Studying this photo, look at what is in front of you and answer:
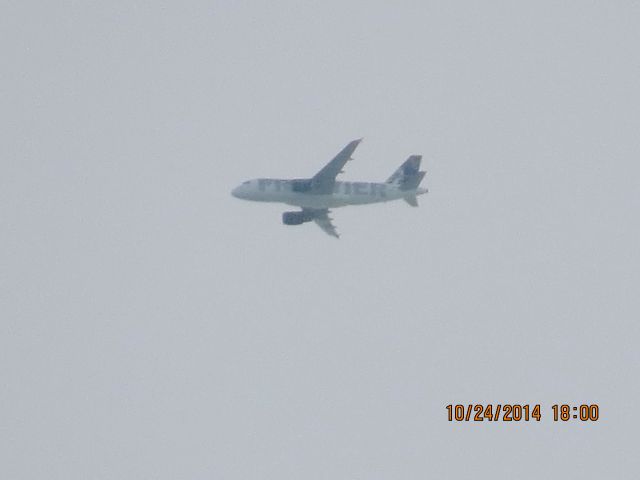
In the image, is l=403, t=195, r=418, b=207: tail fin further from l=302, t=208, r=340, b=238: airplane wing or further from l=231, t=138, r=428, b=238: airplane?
l=302, t=208, r=340, b=238: airplane wing

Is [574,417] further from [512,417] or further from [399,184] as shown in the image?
[399,184]

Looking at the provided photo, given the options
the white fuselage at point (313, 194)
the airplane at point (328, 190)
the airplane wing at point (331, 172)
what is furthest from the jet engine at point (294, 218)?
the airplane wing at point (331, 172)

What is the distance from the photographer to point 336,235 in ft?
316

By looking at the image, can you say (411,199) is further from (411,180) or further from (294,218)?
(294,218)

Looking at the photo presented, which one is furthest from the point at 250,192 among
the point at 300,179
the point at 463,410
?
the point at 463,410

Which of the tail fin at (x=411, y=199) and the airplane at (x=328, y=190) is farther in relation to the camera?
the tail fin at (x=411, y=199)

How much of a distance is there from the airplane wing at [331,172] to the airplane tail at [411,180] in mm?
7372

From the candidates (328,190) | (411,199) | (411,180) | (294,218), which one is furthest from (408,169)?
(294,218)

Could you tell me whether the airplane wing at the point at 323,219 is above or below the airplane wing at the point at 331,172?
below

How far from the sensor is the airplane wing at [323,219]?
94.3 m

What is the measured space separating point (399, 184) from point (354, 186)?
14.9ft

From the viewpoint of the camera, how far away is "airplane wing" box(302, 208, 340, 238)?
94.3 m

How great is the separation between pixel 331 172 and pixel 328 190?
1.83 metres

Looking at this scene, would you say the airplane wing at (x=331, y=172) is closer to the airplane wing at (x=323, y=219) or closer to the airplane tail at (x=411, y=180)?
the airplane wing at (x=323, y=219)
